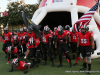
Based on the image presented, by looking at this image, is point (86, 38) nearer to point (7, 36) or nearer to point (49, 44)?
point (49, 44)

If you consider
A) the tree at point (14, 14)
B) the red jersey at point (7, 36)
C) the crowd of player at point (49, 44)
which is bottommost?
the crowd of player at point (49, 44)

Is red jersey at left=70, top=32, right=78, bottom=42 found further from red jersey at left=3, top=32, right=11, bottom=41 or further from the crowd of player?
red jersey at left=3, top=32, right=11, bottom=41

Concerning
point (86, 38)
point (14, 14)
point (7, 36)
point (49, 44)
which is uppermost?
point (14, 14)

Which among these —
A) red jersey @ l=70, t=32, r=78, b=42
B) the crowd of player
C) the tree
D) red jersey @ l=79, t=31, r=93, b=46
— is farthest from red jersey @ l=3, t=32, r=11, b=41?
the tree

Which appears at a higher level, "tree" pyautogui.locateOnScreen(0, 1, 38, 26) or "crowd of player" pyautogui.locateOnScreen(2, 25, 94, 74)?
"tree" pyautogui.locateOnScreen(0, 1, 38, 26)

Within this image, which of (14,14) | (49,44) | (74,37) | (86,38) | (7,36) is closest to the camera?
(86,38)

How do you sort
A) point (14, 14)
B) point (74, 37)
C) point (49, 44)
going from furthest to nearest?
point (14, 14), point (74, 37), point (49, 44)

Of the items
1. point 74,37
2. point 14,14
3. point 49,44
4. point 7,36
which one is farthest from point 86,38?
point 14,14

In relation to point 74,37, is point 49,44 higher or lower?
lower

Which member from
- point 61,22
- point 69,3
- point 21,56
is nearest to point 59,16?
point 61,22

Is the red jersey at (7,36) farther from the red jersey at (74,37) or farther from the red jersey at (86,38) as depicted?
the red jersey at (86,38)

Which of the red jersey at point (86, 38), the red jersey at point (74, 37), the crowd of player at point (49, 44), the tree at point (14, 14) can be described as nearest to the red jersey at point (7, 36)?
the crowd of player at point (49, 44)

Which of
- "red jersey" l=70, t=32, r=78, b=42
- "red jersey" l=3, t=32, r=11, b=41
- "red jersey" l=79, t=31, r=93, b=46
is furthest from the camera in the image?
"red jersey" l=3, t=32, r=11, b=41

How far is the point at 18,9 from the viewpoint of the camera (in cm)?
2064
